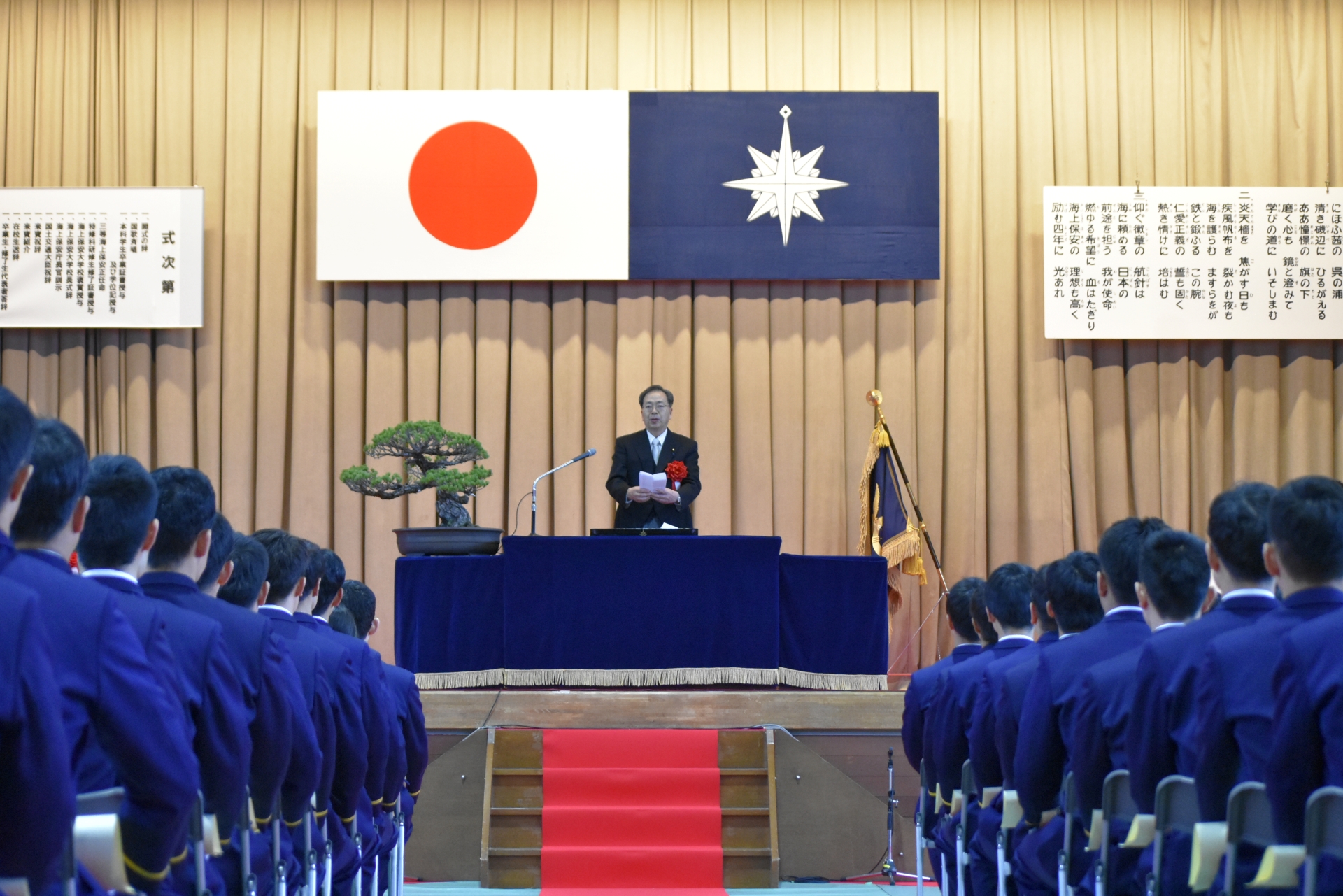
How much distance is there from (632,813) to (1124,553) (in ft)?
10.1

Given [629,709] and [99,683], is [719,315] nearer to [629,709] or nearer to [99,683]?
[629,709]

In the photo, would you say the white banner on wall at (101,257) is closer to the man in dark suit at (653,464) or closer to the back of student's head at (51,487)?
the man in dark suit at (653,464)

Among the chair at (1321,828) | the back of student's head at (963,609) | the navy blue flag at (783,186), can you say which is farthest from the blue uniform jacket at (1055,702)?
the navy blue flag at (783,186)

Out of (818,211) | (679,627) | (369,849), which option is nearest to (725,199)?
(818,211)

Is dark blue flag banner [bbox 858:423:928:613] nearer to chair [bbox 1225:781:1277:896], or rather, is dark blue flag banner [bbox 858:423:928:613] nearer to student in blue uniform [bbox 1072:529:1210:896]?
student in blue uniform [bbox 1072:529:1210:896]

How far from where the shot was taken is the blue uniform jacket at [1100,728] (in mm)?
2766

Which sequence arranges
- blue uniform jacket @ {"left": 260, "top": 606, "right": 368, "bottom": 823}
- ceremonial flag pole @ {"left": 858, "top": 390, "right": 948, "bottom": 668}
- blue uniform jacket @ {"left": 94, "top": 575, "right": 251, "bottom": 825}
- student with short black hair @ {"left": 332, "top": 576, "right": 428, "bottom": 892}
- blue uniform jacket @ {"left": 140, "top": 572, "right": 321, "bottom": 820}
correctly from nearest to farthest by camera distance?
blue uniform jacket @ {"left": 94, "top": 575, "right": 251, "bottom": 825}, blue uniform jacket @ {"left": 140, "top": 572, "right": 321, "bottom": 820}, blue uniform jacket @ {"left": 260, "top": 606, "right": 368, "bottom": 823}, student with short black hair @ {"left": 332, "top": 576, "right": 428, "bottom": 892}, ceremonial flag pole @ {"left": 858, "top": 390, "right": 948, "bottom": 668}

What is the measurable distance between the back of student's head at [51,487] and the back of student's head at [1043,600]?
2491 mm

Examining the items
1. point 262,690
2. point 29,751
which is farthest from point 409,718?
point 29,751

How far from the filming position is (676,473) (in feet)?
20.8

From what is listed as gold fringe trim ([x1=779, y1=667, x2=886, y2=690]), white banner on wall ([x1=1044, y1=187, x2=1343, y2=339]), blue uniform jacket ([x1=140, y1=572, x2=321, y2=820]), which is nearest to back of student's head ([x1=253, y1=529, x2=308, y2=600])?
blue uniform jacket ([x1=140, y1=572, x2=321, y2=820])

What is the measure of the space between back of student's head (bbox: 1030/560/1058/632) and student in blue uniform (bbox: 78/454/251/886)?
2121 millimetres

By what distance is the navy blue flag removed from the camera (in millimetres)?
8078

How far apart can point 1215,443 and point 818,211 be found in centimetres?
289
